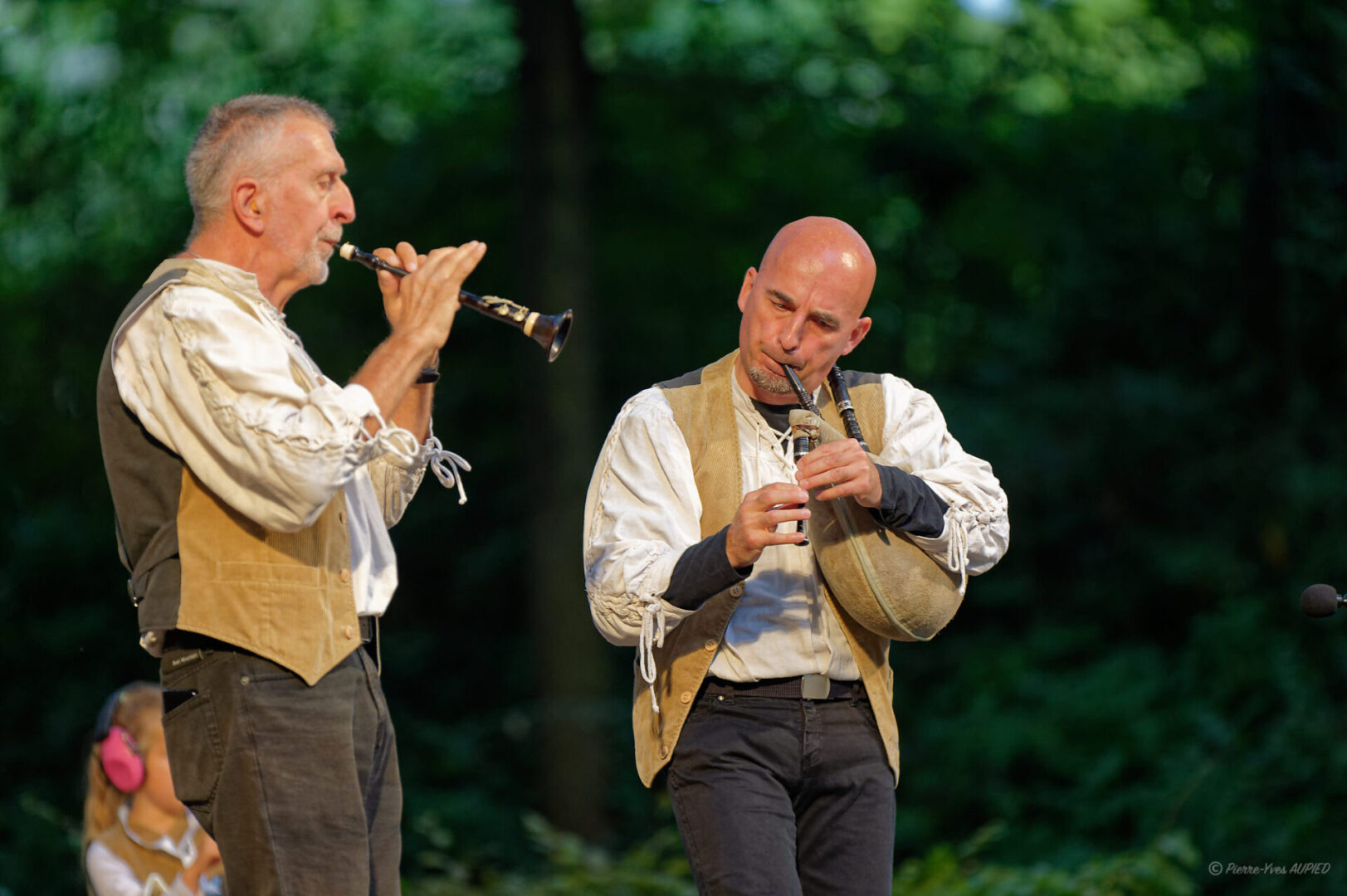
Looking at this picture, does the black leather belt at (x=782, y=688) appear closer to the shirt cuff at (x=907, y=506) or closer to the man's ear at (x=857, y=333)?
the shirt cuff at (x=907, y=506)

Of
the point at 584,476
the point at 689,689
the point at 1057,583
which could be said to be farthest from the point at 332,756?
the point at 1057,583

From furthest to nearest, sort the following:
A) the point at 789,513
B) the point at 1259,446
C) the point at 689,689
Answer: the point at 1259,446
the point at 689,689
the point at 789,513

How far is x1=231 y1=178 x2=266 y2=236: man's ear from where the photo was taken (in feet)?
9.99

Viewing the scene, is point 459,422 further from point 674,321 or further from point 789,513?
point 789,513

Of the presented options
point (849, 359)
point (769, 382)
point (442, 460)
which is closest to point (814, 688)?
point (769, 382)

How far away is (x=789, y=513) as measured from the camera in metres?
3.03

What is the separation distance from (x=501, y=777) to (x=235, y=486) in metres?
6.58

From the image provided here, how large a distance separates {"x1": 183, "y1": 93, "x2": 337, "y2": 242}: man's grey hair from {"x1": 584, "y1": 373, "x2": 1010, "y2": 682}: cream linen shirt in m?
0.93

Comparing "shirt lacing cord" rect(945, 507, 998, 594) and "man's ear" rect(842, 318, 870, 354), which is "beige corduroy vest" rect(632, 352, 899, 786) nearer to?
"man's ear" rect(842, 318, 870, 354)

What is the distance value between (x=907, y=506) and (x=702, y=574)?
1.51ft

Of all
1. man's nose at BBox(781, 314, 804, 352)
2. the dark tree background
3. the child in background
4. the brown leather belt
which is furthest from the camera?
the dark tree background

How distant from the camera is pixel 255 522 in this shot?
2857mm

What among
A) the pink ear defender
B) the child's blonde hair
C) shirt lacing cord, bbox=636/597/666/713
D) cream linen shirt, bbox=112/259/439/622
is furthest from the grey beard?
the pink ear defender

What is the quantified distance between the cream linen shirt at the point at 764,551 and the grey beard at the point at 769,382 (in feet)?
0.21
